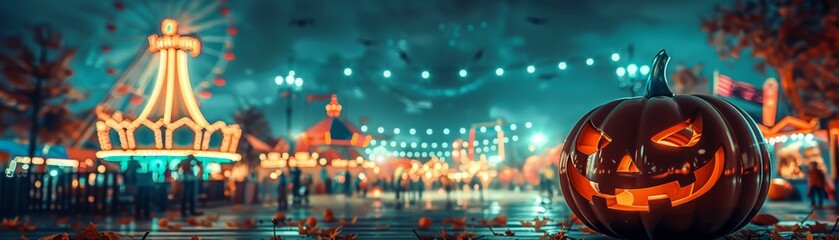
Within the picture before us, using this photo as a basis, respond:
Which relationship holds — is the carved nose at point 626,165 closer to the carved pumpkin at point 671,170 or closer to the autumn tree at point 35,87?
the carved pumpkin at point 671,170

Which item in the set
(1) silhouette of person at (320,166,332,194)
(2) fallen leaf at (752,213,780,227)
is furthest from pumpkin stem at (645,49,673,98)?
(1) silhouette of person at (320,166,332,194)

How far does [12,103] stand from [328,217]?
110 ft

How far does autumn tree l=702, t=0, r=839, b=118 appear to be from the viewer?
73.6ft

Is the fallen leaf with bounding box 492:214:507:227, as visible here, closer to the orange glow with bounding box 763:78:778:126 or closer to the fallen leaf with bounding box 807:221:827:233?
the fallen leaf with bounding box 807:221:827:233

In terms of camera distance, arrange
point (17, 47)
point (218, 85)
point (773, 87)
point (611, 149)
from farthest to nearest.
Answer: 1. point (218, 85)
2. point (17, 47)
3. point (773, 87)
4. point (611, 149)

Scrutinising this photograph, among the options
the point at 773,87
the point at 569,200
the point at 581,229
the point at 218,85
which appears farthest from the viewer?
the point at 218,85

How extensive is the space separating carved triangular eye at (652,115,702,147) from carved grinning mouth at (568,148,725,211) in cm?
21

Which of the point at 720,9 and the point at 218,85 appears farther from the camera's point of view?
the point at 218,85

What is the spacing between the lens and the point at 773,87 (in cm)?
2856


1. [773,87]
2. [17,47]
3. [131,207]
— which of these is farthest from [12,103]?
[773,87]

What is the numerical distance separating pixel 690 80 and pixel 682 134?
40.8 meters

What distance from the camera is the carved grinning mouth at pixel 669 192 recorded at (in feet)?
16.9

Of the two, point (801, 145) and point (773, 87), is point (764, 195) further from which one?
point (801, 145)

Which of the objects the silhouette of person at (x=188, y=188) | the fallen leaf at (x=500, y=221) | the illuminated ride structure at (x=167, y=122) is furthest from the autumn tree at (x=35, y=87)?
the fallen leaf at (x=500, y=221)
